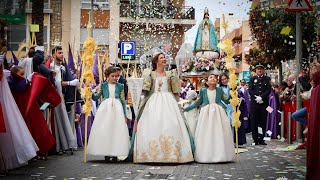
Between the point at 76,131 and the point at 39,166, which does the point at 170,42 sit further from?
the point at 39,166

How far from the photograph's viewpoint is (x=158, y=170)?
32.3ft

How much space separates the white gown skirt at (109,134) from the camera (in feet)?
36.0

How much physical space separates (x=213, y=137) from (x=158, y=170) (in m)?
1.72

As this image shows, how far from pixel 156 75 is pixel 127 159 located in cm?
161

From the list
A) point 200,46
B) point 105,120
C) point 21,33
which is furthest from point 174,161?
point 21,33

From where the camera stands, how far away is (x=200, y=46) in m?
23.2

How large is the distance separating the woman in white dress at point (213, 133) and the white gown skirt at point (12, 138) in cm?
311

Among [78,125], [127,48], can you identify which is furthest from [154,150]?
[127,48]

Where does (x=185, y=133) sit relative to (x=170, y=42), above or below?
below

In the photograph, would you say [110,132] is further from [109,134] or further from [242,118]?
[242,118]

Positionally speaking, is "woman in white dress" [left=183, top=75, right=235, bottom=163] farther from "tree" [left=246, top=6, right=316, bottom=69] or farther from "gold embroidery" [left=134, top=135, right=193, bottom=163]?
"tree" [left=246, top=6, right=316, bottom=69]

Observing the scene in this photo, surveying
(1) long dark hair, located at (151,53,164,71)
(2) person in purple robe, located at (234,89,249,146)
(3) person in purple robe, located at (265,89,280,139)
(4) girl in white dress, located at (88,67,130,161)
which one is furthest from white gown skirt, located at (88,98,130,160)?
(3) person in purple robe, located at (265,89,280,139)

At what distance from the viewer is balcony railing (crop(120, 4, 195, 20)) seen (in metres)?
44.2

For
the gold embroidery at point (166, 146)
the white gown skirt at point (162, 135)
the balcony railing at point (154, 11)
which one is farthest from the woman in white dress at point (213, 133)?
the balcony railing at point (154, 11)
